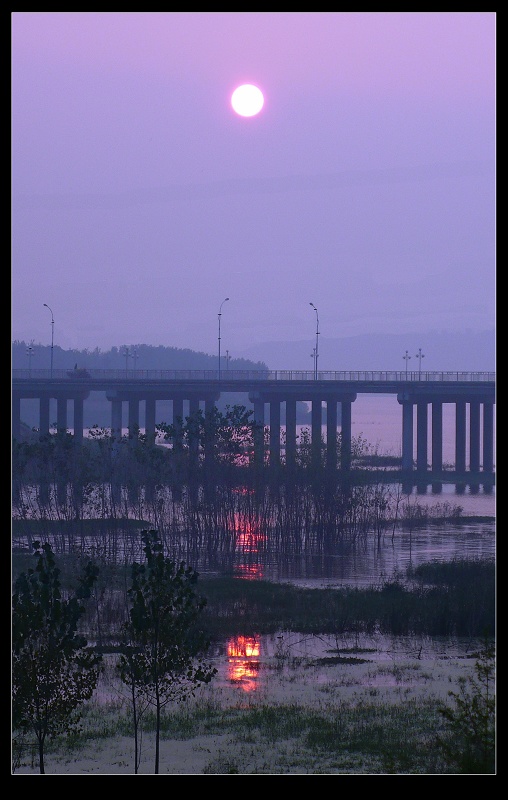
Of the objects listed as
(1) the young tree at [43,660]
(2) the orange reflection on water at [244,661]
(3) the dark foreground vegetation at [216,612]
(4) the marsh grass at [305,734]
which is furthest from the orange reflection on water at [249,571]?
(1) the young tree at [43,660]

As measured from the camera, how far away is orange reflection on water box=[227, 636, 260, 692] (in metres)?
30.7

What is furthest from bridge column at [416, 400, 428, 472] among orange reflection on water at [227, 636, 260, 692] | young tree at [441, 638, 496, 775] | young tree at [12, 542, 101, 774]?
young tree at [12, 542, 101, 774]

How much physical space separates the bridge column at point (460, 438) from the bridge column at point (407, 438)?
17.7 ft

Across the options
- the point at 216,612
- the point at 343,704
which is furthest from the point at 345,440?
the point at 343,704

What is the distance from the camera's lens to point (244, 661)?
32.9 meters

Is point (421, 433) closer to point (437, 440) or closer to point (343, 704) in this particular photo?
point (437, 440)

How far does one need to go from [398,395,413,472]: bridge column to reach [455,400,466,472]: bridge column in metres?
5.39

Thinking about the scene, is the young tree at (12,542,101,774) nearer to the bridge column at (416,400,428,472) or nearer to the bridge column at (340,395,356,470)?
the bridge column at (340,395,356,470)

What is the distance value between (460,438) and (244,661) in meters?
87.3

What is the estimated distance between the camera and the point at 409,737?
25.0 meters
